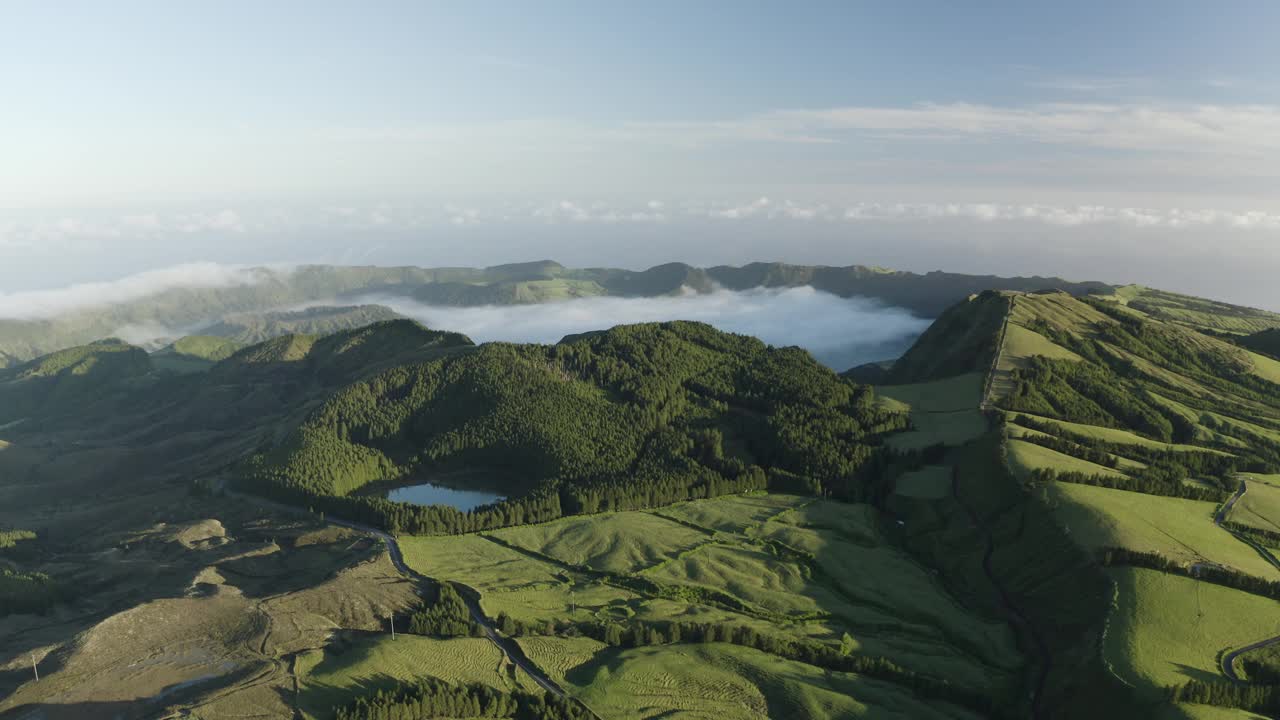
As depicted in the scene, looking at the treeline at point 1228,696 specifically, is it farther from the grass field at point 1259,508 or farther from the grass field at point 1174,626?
the grass field at point 1259,508

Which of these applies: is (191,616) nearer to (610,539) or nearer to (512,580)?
(512,580)

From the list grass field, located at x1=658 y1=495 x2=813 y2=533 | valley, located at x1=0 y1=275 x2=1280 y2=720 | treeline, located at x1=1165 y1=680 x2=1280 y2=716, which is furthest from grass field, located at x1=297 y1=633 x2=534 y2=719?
treeline, located at x1=1165 y1=680 x2=1280 y2=716

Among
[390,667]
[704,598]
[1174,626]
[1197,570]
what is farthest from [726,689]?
[1197,570]

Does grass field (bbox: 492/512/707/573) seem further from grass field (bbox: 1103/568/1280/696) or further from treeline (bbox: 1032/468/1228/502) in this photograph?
grass field (bbox: 1103/568/1280/696)

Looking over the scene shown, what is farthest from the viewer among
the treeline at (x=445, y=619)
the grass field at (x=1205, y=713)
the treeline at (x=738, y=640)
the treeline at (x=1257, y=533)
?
the treeline at (x=1257, y=533)

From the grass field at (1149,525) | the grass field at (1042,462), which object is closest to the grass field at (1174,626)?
the grass field at (1149,525)
